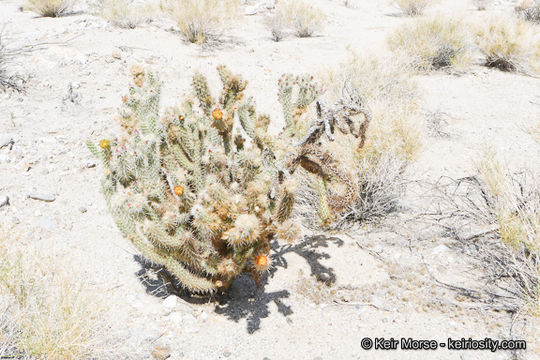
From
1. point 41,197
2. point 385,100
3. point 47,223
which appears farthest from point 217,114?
point 385,100

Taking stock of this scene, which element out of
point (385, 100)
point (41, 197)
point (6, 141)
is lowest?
point (41, 197)

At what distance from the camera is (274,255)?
371cm

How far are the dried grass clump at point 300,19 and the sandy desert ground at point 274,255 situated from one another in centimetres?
488

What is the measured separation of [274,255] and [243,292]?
0.52 meters

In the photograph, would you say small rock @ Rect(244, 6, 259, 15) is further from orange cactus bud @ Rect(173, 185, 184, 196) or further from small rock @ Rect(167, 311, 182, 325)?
small rock @ Rect(167, 311, 182, 325)

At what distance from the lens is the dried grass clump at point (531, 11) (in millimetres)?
13250

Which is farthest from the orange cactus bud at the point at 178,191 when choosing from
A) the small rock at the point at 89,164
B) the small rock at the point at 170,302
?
the small rock at the point at 89,164

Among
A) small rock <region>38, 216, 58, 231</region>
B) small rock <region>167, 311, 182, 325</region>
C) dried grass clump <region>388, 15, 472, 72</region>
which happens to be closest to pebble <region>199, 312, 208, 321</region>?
small rock <region>167, 311, 182, 325</region>

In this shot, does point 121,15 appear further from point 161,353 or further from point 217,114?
point 161,353

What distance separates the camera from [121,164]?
2.79 m

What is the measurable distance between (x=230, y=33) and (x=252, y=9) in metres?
3.23

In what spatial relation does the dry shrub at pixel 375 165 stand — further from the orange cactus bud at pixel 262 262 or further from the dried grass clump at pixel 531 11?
the dried grass clump at pixel 531 11

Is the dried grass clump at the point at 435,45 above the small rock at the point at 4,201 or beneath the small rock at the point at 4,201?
above

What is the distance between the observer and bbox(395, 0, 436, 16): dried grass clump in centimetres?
1516
